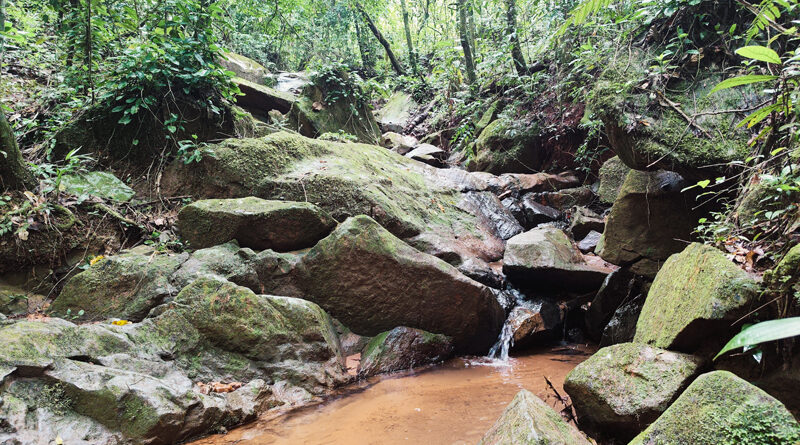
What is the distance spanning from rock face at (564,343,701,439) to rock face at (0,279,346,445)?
215 centimetres

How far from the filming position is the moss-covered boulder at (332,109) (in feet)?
32.2

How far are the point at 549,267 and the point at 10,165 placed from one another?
6.13 metres

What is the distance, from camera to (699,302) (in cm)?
254

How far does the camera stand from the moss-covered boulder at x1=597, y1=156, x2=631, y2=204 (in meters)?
7.05

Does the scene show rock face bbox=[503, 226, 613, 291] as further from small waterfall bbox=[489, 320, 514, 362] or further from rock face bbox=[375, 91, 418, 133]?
rock face bbox=[375, 91, 418, 133]

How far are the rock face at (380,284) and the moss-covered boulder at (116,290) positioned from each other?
133 cm

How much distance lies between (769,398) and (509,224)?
6.03m

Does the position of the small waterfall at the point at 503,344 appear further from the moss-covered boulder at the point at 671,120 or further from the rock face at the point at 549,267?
the moss-covered boulder at the point at 671,120

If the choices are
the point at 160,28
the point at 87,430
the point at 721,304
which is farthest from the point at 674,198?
the point at 160,28

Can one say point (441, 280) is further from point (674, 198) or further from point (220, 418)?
point (674, 198)

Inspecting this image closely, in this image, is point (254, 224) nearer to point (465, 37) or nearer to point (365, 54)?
point (465, 37)

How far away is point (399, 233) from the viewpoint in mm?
5590

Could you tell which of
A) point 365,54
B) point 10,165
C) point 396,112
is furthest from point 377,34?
point 10,165

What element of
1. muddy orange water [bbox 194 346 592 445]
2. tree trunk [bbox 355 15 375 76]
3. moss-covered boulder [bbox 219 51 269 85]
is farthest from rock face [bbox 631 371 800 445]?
tree trunk [bbox 355 15 375 76]
